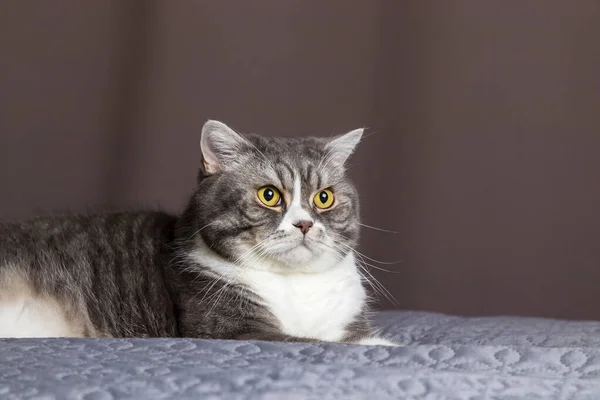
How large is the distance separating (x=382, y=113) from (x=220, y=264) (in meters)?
2.04

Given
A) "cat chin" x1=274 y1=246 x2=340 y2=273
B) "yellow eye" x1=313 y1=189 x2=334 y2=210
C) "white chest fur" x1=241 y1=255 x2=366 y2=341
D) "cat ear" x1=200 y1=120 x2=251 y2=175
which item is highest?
"cat ear" x1=200 y1=120 x2=251 y2=175

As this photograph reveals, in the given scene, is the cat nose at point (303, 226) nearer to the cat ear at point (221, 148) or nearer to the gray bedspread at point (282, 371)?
the cat ear at point (221, 148)

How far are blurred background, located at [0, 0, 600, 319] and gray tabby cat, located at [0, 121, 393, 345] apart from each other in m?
1.40

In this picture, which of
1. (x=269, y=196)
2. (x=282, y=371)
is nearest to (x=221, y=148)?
(x=269, y=196)

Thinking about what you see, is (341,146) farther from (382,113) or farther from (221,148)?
(382,113)

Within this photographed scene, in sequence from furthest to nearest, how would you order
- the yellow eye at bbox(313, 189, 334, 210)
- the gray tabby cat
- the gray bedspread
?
the yellow eye at bbox(313, 189, 334, 210)
the gray tabby cat
the gray bedspread

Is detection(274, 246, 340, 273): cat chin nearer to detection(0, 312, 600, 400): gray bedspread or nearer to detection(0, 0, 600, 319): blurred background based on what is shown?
detection(0, 312, 600, 400): gray bedspread

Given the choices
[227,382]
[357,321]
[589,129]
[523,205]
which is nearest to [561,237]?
[523,205]

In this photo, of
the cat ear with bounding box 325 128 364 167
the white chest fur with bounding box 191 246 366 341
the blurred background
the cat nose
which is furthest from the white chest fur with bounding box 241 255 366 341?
the blurred background

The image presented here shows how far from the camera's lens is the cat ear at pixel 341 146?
217 centimetres

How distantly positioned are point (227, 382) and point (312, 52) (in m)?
2.81

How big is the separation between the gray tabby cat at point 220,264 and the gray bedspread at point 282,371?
0.41m

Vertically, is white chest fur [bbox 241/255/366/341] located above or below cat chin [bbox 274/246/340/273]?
below

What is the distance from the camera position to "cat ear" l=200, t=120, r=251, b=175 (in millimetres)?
2049
